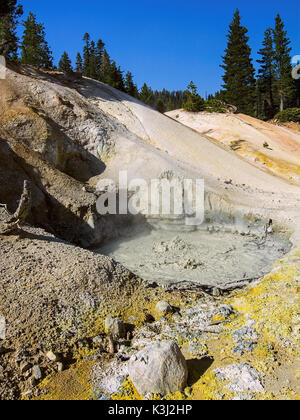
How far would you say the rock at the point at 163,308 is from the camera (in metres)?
6.66

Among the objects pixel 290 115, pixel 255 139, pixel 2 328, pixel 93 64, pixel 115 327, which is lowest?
pixel 115 327

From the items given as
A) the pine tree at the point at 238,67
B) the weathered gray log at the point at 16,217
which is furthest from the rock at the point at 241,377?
the pine tree at the point at 238,67

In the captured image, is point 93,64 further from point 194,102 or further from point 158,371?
point 158,371

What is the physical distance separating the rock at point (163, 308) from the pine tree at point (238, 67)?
35.1m

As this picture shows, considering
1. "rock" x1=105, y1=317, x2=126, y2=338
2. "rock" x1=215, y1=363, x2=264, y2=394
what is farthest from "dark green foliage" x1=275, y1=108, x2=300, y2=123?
"rock" x1=215, y1=363, x2=264, y2=394

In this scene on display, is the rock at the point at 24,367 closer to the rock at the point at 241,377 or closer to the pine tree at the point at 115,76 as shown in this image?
the rock at the point at 241,377

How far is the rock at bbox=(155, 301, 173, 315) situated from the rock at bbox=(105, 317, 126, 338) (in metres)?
1.03

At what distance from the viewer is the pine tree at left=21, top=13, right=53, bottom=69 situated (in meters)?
23.2

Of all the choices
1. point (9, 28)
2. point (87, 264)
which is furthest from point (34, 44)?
point (87, 264)

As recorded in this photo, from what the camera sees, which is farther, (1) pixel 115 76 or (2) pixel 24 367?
(1) pixel 115 76

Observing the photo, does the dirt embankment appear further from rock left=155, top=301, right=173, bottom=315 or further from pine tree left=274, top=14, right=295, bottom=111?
pine tree left=274, top=14, right=295, bottom=111

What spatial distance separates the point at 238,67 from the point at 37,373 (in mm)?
39542

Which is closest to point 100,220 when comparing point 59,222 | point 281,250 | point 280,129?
point 59,222

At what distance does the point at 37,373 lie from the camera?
4.66 m
